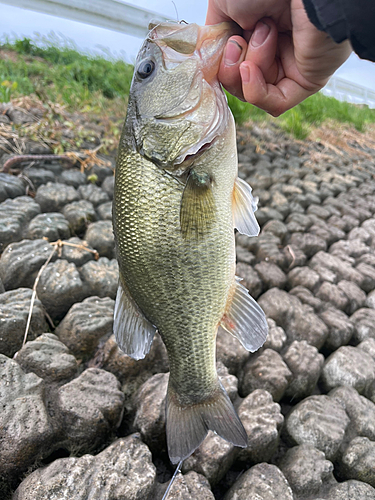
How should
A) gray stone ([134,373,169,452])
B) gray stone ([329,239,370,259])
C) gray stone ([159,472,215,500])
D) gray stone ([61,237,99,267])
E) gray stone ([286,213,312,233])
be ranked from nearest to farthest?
gray stone ([159,472,215,500]) → gray stone ([134,373,169,452]) → gray stone ([61,237,99,267]) → gray stone ([329,239,370,259]) → gray stone ([286,213,312,233])

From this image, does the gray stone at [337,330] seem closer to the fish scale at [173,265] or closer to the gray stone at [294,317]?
the gray stone at [294,317]

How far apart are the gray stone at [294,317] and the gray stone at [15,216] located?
1668 millimetres

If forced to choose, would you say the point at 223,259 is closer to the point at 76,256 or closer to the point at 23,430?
the point at 23,430

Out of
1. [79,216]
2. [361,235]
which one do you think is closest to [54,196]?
[79,216]

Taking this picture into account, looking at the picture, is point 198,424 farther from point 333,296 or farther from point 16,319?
point 333,296

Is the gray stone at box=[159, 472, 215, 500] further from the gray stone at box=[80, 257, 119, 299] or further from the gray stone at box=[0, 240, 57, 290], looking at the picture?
the gray stone at box=[0, 240, 57, 290]

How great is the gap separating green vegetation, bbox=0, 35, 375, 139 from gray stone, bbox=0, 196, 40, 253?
1769mm

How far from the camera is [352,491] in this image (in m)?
1.38

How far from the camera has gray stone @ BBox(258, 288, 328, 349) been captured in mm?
2135

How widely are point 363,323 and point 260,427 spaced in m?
1.20

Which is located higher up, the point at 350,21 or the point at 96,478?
the point at 350,21

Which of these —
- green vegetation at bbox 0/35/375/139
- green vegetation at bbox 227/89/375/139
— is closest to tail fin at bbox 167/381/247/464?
green vegetation at bbox 0/35/375/139

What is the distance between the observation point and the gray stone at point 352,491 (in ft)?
4.48

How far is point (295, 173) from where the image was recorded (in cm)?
410
